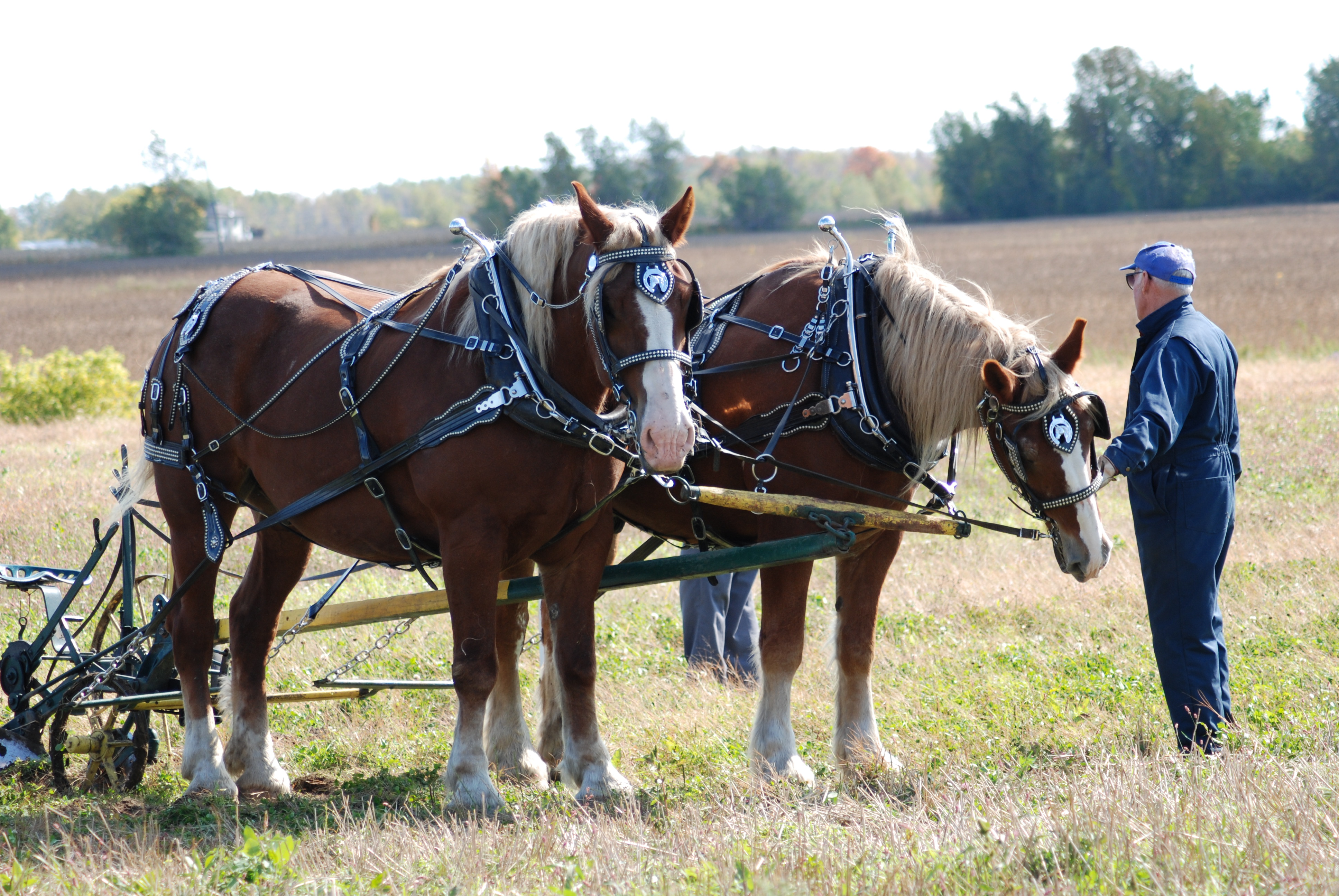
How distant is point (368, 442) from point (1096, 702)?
331cm

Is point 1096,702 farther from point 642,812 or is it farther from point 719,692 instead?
point 642,812

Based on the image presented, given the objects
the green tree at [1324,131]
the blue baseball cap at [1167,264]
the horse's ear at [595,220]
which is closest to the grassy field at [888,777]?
the blue baseball cap at [1167,264]

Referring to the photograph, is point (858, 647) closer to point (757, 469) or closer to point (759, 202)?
point (757, 469)

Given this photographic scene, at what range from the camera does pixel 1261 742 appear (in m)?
4.07

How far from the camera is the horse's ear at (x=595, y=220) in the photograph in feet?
11.3

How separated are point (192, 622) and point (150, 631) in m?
0.16

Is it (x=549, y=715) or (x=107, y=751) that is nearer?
(x=107, y=751)

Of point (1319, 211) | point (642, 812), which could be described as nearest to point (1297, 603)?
point (642, 812)

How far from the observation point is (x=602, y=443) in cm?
364

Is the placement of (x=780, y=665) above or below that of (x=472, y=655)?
below

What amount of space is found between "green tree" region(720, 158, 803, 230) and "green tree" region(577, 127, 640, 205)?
Result: 316 inches

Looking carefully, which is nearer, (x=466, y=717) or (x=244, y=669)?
(x=466, y=717)

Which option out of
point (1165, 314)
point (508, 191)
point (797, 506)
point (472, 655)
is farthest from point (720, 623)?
point (508, 191)

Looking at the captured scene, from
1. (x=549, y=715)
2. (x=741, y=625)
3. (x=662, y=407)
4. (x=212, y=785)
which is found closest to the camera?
(x=662, y=407)
